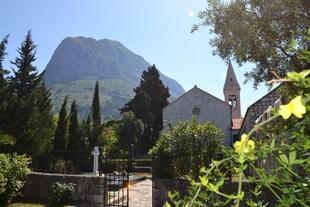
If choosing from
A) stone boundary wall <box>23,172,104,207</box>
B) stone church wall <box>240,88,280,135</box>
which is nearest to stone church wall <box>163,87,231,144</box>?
stone church wall <box>240,88,280,135</box>

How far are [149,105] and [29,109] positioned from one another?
1379 inches

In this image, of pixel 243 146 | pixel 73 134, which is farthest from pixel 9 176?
pixel 73 134

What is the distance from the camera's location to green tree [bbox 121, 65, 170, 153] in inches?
2267

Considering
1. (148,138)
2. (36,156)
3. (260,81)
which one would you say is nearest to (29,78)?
(36,156)

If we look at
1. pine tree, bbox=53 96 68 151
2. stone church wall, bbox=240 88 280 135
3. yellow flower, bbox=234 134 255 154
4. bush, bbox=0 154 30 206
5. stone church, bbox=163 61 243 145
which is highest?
stone church, bbox=163 61 243 145

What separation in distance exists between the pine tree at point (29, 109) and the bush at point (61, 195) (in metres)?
12.3

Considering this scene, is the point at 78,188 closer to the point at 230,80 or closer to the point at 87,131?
the point at 87,131

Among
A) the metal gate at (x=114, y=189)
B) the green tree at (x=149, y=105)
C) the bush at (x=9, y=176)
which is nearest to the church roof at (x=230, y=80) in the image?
the green tree at (x=149, y=105)

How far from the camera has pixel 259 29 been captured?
10.8 m

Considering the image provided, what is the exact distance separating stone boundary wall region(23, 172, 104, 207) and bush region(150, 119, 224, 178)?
2097mm

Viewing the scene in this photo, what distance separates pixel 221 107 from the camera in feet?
137

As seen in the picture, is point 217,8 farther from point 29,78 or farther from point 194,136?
point 29,78

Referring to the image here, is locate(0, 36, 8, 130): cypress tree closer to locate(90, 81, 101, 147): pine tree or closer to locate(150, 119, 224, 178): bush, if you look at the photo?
locate(150, 119, 224, 178): bush

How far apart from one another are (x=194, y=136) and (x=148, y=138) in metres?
44.2
